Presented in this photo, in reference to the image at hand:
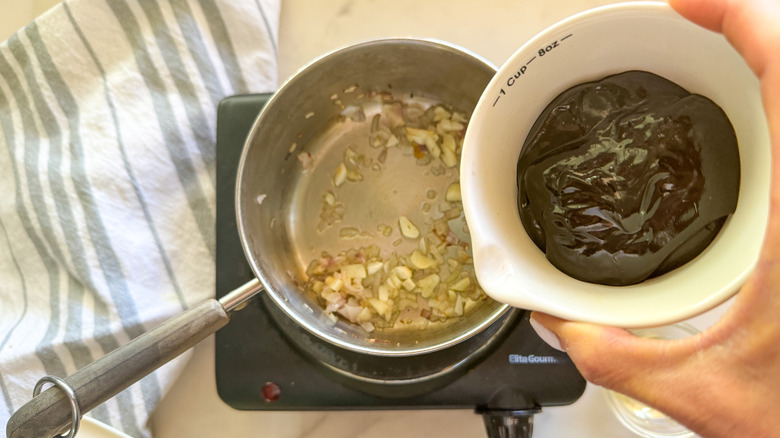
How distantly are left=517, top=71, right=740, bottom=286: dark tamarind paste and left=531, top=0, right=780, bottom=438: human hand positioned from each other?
0.20 ft

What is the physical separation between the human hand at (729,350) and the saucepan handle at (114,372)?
32 centimetres

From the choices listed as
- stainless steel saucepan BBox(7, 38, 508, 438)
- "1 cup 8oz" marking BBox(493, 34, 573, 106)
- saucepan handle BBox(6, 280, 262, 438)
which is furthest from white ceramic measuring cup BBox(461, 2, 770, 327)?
saucepan handle BBox(6, 280, 262, 438)

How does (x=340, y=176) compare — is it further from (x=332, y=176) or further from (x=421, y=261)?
(x=421, y=261)

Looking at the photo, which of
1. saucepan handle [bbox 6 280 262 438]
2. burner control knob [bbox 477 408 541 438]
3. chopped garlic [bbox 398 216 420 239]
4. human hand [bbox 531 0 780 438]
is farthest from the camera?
chopped garlic [bbox 398 216 420 239]

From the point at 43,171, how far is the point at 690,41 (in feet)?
2.16

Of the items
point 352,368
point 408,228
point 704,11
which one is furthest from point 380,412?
point 704,11

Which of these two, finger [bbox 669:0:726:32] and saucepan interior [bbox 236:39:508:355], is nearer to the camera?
finger [bbox 669:0:726:32]

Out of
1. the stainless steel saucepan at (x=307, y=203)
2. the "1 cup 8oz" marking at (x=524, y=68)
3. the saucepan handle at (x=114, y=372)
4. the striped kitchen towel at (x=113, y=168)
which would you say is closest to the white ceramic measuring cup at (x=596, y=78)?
the "1 cup 8oz" marking at (x=524, y=68)

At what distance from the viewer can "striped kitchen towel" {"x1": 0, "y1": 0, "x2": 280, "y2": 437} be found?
2.11 ft

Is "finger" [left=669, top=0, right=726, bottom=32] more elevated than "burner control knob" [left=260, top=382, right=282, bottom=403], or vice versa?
"finger" [left=669, top=0, right=726, bottom=32]

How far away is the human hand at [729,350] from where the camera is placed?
0.96 ft

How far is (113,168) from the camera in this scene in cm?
65

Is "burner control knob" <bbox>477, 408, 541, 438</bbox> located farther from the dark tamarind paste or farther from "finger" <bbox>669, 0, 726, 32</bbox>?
"finger" <bbox>669, 0, 726, 32</bbox>

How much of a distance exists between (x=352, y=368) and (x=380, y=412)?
0.09 metres
